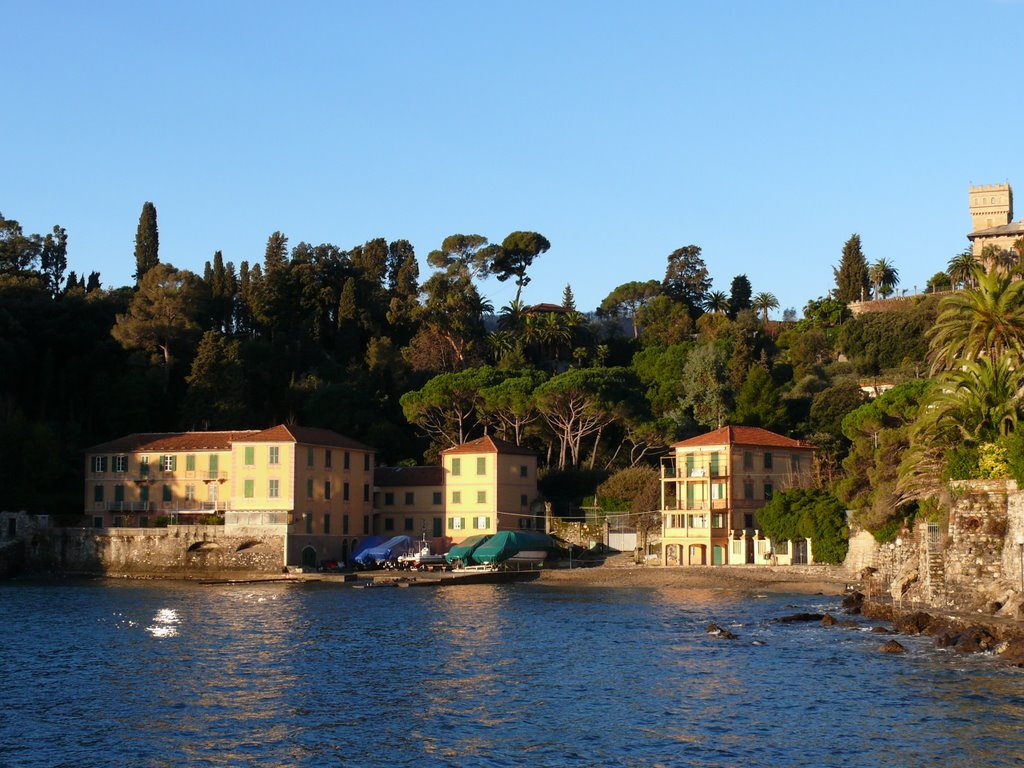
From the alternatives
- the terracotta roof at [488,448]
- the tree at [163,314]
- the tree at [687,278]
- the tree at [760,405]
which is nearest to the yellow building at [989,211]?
the tree at [687,278]

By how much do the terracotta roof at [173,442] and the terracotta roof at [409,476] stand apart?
10185 mm

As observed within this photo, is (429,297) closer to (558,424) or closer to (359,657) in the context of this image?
(558,424)

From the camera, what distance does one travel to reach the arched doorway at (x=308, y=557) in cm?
7612

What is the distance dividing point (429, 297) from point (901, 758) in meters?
90.5

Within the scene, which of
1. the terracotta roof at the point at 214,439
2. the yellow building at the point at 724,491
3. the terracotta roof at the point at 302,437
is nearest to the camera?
the yellow building at the point at 724,491

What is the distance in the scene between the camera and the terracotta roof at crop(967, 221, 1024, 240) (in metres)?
123

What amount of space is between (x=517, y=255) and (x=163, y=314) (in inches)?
1598

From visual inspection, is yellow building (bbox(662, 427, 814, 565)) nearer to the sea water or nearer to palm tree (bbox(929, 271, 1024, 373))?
the sea water

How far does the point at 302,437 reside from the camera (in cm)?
7794

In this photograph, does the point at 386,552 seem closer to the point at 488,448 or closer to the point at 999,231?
the point at 488,448

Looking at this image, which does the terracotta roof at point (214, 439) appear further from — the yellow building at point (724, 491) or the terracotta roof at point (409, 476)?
the yellow building at point (724, 491)

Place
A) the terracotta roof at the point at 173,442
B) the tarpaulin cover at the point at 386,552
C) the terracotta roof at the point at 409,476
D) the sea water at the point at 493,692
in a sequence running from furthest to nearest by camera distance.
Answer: the terracotta roof at the point at 409,476
the terracotta roof at the point at 173,442
the tarpaulin cover at the point at 386,552
the sea water at the point at 493,692

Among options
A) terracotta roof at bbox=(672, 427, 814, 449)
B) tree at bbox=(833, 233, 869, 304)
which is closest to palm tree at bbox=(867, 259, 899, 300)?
tree at bbox=(833, 233, 869, 304)

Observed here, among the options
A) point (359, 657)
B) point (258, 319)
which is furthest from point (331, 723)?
point (258, 319)
